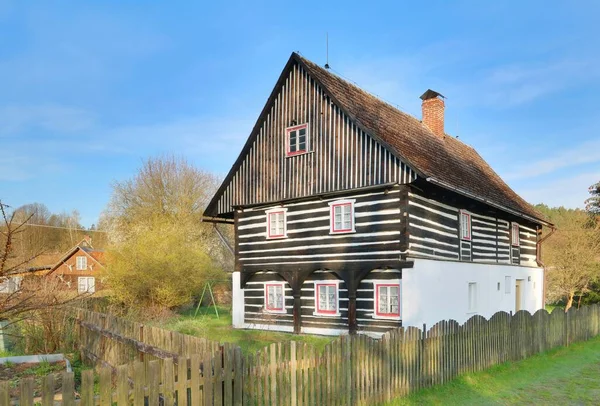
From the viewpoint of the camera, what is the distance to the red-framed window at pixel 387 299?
16484 mm

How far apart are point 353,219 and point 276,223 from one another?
3.94 m

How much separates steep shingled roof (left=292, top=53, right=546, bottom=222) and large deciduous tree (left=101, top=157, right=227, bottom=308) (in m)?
12.1

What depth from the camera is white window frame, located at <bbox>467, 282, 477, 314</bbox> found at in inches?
746

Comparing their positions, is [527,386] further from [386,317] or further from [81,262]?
[81,262]

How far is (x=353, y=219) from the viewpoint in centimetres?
1764

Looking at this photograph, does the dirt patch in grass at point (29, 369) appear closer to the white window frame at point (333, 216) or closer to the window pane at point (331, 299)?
the window pane at point (331, 299)

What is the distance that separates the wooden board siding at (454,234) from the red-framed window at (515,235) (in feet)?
0.84

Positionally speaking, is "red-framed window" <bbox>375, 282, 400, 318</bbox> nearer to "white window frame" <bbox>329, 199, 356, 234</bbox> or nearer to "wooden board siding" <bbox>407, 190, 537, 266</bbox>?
"wooden board siding" <bbox>407, 190, 537, 266</bbox>

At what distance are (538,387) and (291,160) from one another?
12.0 m

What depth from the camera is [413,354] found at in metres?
9.03

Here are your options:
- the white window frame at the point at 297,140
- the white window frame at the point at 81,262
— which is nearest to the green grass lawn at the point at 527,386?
the white window frame at the point at 297,140

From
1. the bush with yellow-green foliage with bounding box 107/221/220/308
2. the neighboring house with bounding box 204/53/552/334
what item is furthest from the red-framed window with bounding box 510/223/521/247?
the bush with yellow-green foliage with bounding box 107/221/220/308

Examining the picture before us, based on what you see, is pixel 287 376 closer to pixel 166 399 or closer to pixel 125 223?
pixel 166 399

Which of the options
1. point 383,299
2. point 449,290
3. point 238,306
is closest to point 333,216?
point 383,299
